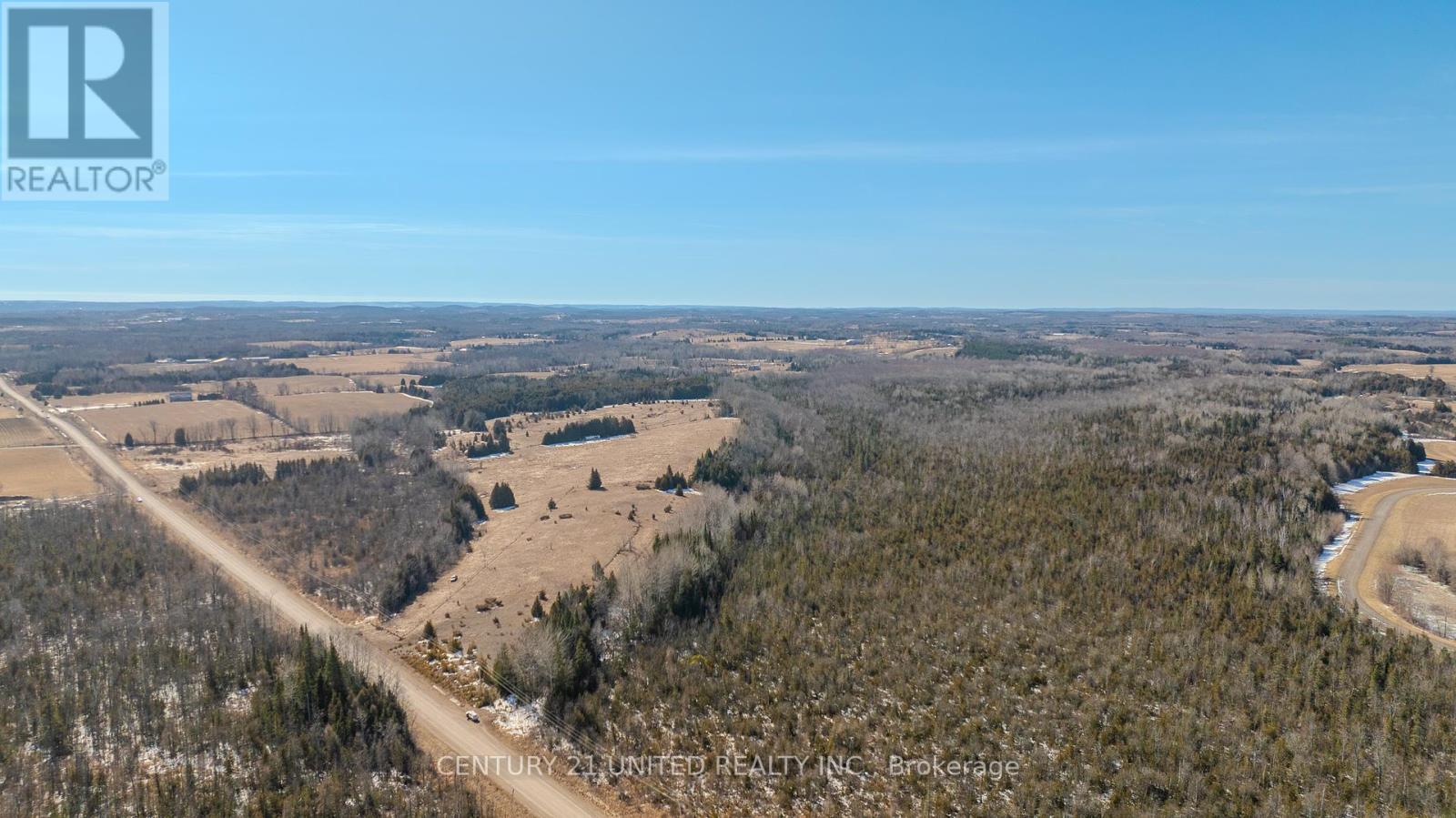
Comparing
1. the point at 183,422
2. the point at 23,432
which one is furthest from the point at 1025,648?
the point at 23,432

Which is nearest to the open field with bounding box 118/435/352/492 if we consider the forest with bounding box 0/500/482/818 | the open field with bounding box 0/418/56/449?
the open field with bounding box 0/418/56/449

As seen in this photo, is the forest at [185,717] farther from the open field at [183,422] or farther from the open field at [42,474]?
the open field at [183,422]

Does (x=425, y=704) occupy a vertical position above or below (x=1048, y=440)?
below

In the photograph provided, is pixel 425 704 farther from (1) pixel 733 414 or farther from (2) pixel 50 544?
(1) pixel 733 414

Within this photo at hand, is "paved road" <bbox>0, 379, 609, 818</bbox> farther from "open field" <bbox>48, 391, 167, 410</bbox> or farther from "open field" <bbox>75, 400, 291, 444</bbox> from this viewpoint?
"open field" <bbox>48, 391, 167, 410</bbox>

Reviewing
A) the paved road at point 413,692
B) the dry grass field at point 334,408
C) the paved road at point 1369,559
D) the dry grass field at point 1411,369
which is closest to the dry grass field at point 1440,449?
the paved road at point 1369,559

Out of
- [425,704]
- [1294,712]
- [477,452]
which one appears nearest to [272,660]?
[425,704]

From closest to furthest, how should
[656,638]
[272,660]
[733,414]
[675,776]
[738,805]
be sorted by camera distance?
[738,805] → [675,776] → [272,660] → [656,638] → [733,414]
